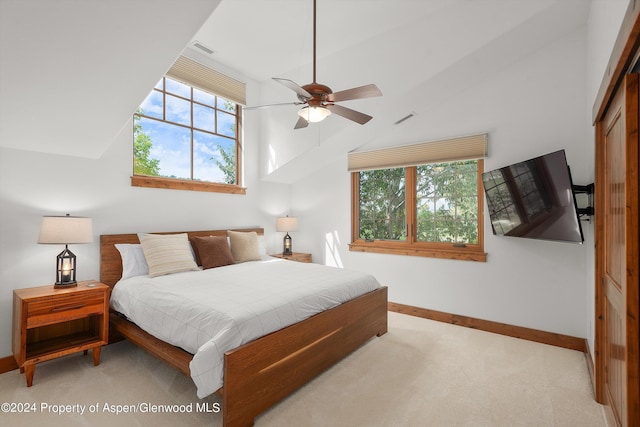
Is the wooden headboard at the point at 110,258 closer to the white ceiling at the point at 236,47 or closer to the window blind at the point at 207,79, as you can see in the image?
the white ceiling at the point at 236,47

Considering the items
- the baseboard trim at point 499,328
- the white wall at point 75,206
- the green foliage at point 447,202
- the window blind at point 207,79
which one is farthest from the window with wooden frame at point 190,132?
the baseboard trim at point 499,328

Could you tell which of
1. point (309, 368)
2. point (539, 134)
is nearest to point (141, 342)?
point (309, 368)

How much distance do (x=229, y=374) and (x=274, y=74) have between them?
3975 millimetres

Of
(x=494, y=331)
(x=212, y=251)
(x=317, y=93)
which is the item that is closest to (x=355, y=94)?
(x=317, y=93)

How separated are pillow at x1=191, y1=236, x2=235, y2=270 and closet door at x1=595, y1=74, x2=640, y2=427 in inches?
128

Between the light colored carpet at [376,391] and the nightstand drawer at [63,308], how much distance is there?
0.46m

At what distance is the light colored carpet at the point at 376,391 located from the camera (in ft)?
6.33

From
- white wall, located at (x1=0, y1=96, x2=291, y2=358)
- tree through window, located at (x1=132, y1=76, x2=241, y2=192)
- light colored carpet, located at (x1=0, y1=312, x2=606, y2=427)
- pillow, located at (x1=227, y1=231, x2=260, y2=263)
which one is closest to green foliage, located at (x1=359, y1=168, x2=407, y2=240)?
pillow, located at (x1=227, y1=231, x2=260, y2=263)

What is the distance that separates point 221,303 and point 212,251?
1.48 metres

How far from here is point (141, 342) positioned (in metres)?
2.47

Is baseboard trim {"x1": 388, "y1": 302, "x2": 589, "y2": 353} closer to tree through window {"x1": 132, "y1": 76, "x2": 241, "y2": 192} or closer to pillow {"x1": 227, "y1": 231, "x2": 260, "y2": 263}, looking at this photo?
pillow {"x1": 227, "y1": 231, "x2": 260, "y2": 263}

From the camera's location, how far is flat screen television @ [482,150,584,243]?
249cm

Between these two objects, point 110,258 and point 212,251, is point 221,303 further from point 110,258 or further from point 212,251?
point 110,258

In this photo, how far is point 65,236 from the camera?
8.31 ft
